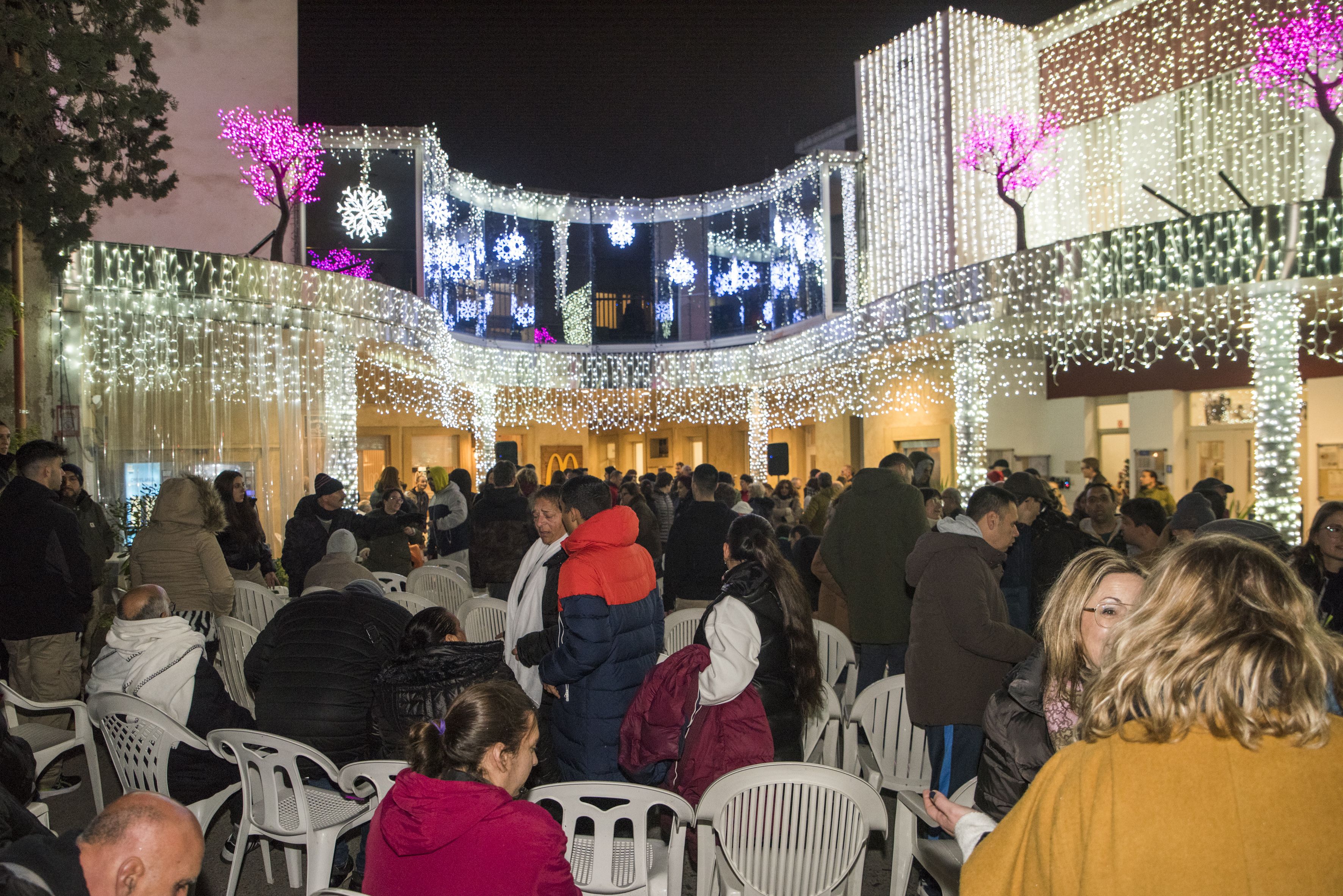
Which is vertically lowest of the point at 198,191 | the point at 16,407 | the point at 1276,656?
the point at 1276,656

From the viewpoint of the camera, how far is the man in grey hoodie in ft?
10.9

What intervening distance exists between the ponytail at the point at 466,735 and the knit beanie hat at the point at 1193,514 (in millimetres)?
4329

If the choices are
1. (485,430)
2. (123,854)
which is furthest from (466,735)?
(485,430)

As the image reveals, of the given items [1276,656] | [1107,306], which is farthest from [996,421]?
[1276,656]

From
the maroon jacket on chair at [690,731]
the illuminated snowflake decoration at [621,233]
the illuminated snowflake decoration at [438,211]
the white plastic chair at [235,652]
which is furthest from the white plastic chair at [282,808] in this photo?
the illuminated snowflake decoration at [621,233]

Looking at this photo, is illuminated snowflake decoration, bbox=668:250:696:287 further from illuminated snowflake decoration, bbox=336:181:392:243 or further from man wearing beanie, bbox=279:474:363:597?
man wearing beanie, bbox=279:474:363:597

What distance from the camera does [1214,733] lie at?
130cm

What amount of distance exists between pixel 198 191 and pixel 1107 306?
528 inches

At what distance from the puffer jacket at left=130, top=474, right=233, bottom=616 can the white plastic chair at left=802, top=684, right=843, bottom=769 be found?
3491 millimetres

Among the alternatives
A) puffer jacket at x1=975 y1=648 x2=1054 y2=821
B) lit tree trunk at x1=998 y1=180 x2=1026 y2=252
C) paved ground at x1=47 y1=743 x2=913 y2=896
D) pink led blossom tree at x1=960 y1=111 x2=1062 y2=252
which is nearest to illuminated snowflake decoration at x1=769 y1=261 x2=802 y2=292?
pink led blossom tree at x1=960 y1=111 x2=1062 y2=252

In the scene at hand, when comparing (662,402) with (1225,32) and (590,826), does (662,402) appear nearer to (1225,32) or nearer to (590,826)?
(1225,32)

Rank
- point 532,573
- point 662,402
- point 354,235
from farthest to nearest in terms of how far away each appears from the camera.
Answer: point 662,402, point 354,235, point 532,573

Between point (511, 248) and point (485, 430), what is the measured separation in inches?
193

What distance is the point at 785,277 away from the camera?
22.0 m
